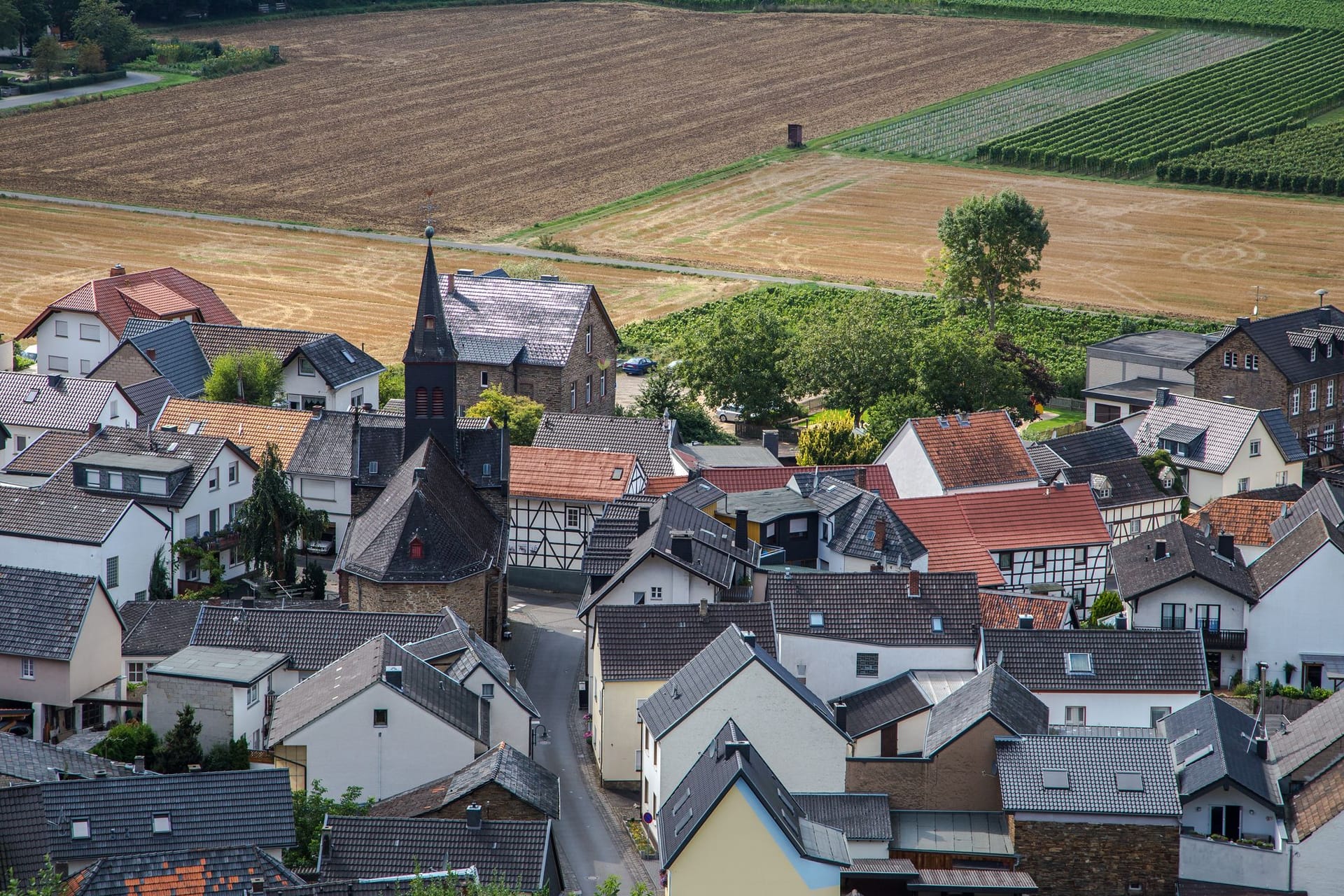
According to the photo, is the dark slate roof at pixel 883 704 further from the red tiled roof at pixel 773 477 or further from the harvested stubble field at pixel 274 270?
the harvested stubble field at pixel 274 270

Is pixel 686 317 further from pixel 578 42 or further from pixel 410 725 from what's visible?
pixel 578 42

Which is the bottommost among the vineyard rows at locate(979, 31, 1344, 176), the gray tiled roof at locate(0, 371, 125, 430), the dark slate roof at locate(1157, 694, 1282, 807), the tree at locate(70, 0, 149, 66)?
the dark slate roof at locate(1157, 694, 1282, 807)

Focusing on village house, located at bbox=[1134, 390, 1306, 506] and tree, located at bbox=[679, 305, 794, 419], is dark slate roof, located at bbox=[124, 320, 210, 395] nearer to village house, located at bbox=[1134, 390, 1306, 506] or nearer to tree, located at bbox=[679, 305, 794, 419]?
tree, located at bbox=[679, 305, 794, 419]

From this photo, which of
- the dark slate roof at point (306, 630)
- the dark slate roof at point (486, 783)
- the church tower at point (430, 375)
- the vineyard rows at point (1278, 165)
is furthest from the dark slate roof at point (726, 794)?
the vineyard rows at point (1278, 165)

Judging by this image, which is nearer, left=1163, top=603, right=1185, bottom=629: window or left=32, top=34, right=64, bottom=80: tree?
left=1163, top=603, right=1185, bottom=629: window

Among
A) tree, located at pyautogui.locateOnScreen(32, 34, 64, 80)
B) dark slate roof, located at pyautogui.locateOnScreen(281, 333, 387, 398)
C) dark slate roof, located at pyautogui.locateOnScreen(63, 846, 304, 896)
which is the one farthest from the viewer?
tree, located at pyautogui.locateOnScreen(32, 34, 64, 80)

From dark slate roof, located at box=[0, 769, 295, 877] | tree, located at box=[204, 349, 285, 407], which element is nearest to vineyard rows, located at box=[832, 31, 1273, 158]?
tree, located at box=[204, 349, 285, 407]

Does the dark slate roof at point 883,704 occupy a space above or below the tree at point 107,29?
below
